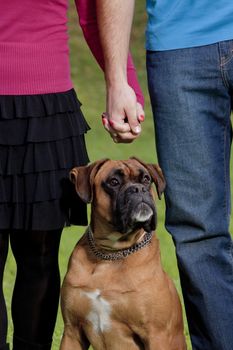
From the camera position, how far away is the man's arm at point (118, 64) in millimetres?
3943

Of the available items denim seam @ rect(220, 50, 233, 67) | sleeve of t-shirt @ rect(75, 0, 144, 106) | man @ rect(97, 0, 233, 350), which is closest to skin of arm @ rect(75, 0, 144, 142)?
sleeve of t-shirt @ rect(75, 0, 144, 106)

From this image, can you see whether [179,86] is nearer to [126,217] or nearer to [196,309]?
[126,217]

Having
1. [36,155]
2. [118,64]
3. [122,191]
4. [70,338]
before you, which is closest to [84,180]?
[122,191]

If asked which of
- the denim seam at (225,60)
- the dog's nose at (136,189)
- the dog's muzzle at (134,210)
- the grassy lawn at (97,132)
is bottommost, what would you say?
the grassy lawn at (97,132)

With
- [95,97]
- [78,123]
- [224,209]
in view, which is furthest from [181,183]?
[95,97]

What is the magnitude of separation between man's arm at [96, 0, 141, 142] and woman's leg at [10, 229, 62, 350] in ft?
1.77

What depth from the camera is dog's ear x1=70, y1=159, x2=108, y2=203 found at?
4.15 metres

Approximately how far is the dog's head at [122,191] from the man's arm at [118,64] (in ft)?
1.11

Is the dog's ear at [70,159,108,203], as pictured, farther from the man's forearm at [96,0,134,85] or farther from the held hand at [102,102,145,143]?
the man's forearm at [96,0,134,85]

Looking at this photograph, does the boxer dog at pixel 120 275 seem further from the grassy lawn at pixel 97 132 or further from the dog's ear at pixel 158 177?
the grassy lawn at pixel 97 132

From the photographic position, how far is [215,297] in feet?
13.9

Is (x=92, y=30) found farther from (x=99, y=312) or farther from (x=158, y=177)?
(x=99, y=312)

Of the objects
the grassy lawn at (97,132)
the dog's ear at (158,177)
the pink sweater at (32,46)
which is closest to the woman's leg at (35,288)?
the dog's ear at (158,177)

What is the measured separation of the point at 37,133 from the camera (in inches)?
157
